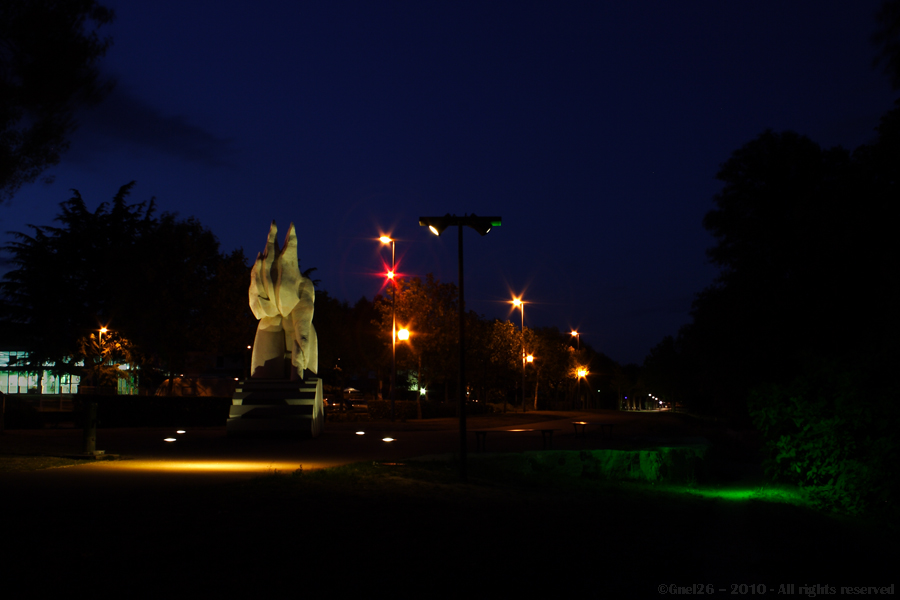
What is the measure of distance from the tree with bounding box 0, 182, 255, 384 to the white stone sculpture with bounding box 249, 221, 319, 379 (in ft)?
46.7

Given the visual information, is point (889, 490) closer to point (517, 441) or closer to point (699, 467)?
point (699, 467)

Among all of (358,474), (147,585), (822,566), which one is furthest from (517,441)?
(147,585)

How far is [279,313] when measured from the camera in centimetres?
2452

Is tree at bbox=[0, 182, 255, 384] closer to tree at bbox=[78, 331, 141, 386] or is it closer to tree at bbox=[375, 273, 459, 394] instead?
tree at bbox=[78, 331, 141, 386]

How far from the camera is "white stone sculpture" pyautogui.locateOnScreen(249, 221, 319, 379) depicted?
24.1 m

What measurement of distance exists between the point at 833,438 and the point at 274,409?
15223mm

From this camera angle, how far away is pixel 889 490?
1083 centimetres

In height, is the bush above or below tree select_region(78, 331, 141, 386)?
below

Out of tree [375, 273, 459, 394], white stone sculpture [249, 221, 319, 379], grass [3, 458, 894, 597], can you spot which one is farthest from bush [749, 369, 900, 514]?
tree [375, 273, 459, 394]

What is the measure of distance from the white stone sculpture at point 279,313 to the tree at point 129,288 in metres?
14.2

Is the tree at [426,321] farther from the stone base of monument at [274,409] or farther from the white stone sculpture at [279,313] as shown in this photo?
the stone base of monument at [274,409]

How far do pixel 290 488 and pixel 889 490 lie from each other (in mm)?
8769

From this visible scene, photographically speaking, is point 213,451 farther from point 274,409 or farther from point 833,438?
point 833,438

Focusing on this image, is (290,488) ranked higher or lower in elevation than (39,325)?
lower
